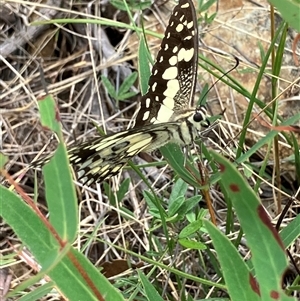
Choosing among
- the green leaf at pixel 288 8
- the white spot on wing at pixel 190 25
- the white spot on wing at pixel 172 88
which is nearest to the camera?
the green leaf at pixel 288 8

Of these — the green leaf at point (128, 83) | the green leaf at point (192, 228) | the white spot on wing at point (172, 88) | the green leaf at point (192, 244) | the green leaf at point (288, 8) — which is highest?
the green leaf at point (288, 8)

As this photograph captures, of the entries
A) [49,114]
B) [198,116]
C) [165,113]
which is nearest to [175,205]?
[198,116]

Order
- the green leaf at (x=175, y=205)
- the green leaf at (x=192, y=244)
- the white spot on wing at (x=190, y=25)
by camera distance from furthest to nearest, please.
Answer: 1. the white spot on wing at (x=190, y=25)
2. the green leaf at (x=175, y=205)
3. the green leaf at (x=192, y=244)

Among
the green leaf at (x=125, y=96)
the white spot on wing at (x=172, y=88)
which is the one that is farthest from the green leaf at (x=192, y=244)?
the green leaf at (x=125, y=96)

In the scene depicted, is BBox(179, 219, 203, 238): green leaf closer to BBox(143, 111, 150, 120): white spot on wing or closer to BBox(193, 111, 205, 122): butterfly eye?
BBox(193, 111, 205, 122): butterfly eye

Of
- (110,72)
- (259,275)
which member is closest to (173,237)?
(259,275)

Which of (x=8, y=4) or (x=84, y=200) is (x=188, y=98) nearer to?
(x=84, y=200)

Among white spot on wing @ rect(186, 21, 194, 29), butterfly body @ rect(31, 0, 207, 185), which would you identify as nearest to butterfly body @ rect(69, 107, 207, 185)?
butterfly body @ rect(31, 0, 207, 185)

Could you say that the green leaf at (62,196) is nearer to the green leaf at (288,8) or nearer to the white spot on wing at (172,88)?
the green leaf at (288,8)
